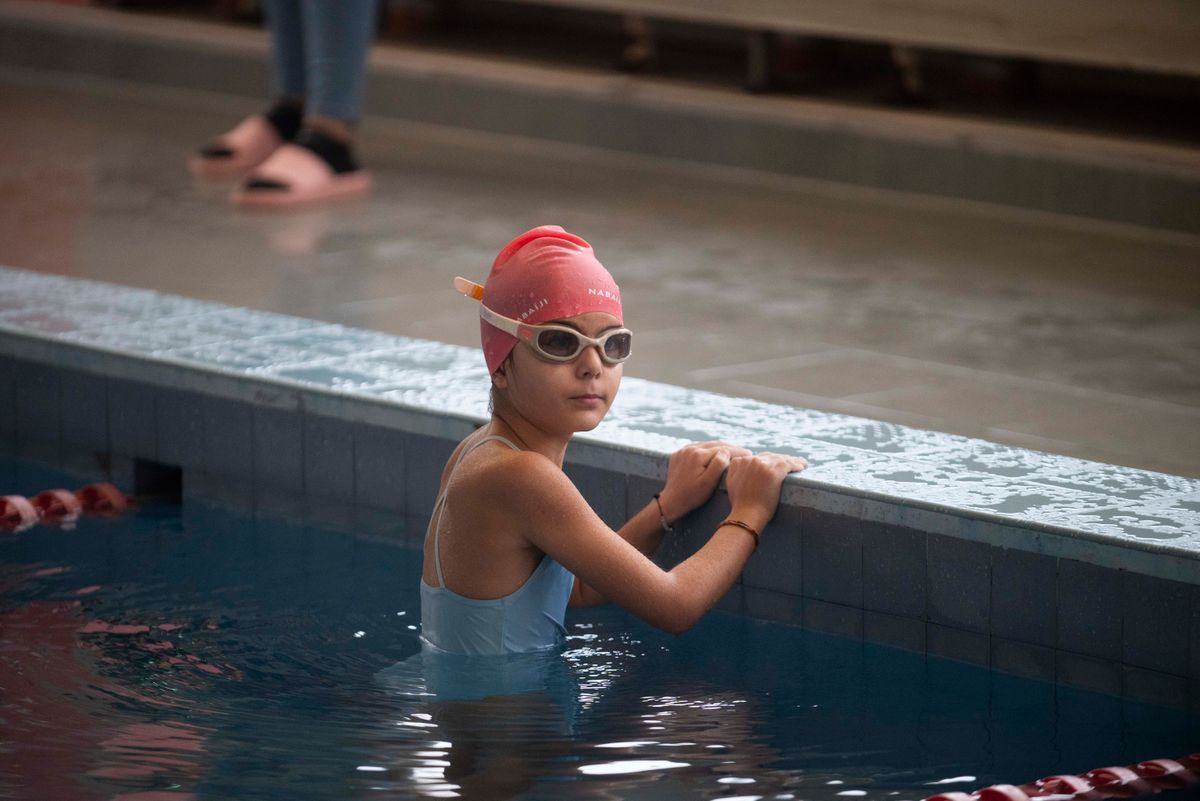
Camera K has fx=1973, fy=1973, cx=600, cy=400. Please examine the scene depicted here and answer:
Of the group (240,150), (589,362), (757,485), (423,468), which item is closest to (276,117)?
(240,150)

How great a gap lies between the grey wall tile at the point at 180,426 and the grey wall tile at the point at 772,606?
1498 millimetres

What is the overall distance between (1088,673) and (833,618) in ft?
1.70

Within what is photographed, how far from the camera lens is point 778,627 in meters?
3.84

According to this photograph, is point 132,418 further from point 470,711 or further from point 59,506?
point 470,711

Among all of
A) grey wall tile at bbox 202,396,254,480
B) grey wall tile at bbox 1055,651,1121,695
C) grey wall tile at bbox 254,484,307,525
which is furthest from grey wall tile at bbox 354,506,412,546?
grey wall tile at bbox 1055,651,1121,695

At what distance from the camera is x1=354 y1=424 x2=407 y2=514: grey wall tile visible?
4.34 metres

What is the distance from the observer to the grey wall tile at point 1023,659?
3.52m

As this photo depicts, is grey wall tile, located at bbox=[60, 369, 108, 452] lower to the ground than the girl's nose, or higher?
lower

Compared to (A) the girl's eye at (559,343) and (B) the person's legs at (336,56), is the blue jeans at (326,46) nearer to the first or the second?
(B) the person's legs at (336,56)

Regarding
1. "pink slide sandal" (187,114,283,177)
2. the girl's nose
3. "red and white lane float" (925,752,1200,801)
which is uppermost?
the girl's nose

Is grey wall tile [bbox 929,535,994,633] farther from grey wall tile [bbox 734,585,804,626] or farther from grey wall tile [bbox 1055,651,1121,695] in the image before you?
grey wall tile [bbox 734,585,804,626]

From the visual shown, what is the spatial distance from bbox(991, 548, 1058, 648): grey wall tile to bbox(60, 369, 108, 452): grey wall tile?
92.7 inches

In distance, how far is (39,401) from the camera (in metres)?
4.98

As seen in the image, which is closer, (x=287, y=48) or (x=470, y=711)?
(x=470, y=711)
